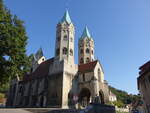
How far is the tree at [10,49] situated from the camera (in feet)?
62.8

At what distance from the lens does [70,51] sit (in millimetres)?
43469

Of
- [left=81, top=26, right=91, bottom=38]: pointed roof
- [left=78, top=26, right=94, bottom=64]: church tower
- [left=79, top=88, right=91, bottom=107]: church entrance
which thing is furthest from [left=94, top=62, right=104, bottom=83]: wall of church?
[left=81, top=26, right=91, bottom=38]: pointed roof

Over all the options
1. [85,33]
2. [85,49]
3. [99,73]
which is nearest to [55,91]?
[99,73]

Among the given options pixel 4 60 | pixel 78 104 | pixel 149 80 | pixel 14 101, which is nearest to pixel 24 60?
pixel 4 60

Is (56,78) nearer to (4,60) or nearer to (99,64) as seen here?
(99,64)

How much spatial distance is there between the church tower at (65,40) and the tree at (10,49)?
2127 centimetres

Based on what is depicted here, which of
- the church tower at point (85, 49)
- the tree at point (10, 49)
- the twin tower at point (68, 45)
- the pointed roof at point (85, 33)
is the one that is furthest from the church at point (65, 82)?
the tree at point (10, 49)

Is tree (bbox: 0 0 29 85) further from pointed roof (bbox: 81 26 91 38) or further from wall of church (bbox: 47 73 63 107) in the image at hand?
pointed roof (bbox: 81 26 91 38)

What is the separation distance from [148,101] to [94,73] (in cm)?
1587

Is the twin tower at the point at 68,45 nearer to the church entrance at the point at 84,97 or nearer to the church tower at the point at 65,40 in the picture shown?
the church tower at the point at 65,40

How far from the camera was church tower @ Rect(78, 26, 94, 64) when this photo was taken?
177 ft

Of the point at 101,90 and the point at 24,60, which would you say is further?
the point at 101,90

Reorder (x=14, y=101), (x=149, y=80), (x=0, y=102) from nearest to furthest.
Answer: (x=149, y=80) < (x=14, y=101) < (x=0, y=102)

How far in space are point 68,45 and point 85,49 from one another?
13150 millimetres
